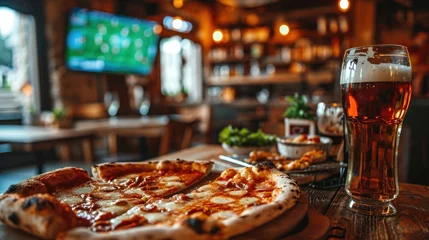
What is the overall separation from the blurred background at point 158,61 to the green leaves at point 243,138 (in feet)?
7.42

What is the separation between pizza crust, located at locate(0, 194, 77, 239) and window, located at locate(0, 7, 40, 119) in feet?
19.7

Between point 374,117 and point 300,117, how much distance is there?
72 centimetres

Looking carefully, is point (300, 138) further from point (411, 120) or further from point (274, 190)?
point (411, 120)

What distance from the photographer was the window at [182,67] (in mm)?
9805

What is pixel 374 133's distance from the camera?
1.05m

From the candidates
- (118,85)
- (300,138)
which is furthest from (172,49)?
(300,138)

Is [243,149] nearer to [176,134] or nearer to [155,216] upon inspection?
[155,216]

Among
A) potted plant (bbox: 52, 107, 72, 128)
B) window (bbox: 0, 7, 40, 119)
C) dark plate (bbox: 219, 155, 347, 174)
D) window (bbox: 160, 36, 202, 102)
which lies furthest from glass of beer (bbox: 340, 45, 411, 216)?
window (bbox: 160, 36, 202, 102)

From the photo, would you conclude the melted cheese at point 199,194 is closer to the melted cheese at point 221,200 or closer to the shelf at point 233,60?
the melted cheese at point 221,200

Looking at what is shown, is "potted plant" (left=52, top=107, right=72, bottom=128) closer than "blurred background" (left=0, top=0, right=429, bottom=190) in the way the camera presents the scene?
Yes

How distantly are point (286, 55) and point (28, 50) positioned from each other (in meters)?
5.34

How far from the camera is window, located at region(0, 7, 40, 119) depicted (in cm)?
611

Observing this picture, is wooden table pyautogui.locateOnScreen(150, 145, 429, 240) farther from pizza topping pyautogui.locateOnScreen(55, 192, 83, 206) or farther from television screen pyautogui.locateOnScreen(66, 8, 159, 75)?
television screen pyautogui.locateOnScreen(66, 8, 159, 75)

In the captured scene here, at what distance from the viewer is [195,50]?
10.1 meters
